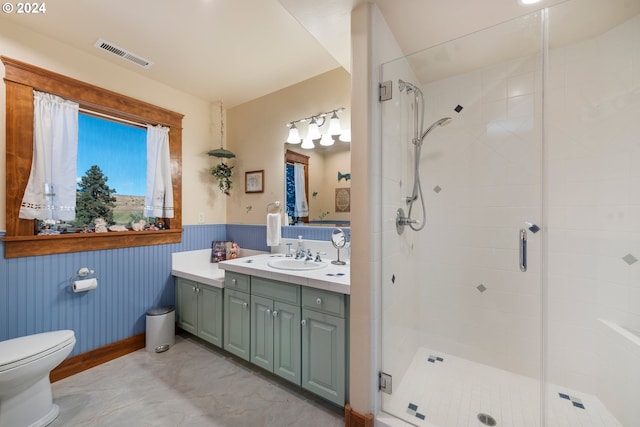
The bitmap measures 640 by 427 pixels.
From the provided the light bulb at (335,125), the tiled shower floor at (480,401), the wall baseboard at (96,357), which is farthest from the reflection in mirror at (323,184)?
the wall baseboard at (96,357)

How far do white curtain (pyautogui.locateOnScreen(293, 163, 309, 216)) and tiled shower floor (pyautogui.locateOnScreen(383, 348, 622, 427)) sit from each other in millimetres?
1538

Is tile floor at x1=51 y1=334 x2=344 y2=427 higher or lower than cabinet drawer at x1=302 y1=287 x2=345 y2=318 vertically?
lower

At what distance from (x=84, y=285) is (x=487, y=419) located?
2.87 meters

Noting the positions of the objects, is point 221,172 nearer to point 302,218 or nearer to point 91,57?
point 302,218

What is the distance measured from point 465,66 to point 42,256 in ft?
11.0

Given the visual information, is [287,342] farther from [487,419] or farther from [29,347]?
[29,347]

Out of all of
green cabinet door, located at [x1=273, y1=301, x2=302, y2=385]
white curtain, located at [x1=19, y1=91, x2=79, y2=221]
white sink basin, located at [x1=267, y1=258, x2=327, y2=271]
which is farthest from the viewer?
white sink basin, located at [x1=267, y1=258, x2=327, y2=271]

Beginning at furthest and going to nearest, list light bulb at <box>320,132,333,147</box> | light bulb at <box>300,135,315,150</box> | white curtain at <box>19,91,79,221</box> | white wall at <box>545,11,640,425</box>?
light bulb at <box>300,135,315,150</box> → light bulb at <box>320,132,333,147</box> → white curtain at <box>19,91,79,221</box> → white wall at <box>545,11,640,425</box>

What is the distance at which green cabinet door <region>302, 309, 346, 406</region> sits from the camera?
5.11 ft

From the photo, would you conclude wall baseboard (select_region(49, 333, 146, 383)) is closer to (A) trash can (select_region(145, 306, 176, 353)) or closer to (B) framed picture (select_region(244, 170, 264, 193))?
(A) trash can (select_region(145, 306, 176, 353))

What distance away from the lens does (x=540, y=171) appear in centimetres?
175

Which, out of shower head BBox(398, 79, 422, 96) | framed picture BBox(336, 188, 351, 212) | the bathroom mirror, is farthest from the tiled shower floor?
shower head BBox(398, 79, 422, 96)

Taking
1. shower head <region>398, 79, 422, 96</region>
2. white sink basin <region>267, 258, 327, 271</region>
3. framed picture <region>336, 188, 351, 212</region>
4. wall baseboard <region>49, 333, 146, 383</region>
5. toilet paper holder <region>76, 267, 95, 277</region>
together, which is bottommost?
wall baseboard <region>49, 333, 146, 383</region>

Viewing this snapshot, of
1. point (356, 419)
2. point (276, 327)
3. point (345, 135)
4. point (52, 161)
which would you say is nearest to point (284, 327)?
point (276, 327)
